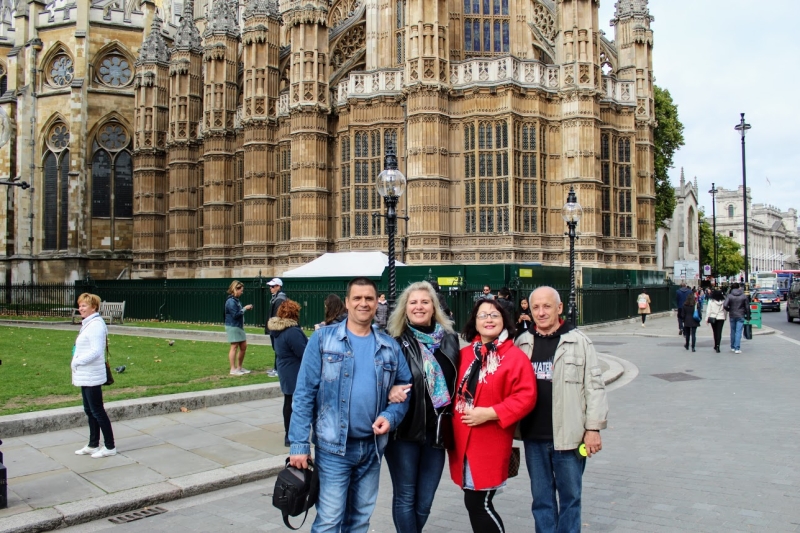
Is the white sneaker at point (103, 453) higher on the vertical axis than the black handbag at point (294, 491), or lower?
lower

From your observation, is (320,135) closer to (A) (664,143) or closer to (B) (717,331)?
(B) (717,331)

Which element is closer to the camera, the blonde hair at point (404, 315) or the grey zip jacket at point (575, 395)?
the grey zip jacket at point (575, 395)

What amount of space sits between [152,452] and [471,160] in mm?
20429

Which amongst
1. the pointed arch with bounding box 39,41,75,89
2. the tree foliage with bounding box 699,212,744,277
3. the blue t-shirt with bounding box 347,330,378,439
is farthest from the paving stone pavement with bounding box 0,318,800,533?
the tree foliage with bounding box 699,212,744,277

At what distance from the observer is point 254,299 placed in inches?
971

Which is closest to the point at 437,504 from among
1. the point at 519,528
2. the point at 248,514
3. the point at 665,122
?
the point at 519,528

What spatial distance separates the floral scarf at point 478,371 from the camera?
3896 millimetres

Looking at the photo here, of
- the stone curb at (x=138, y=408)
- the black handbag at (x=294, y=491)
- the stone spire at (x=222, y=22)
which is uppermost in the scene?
the stone spire at (x=222, y=22)

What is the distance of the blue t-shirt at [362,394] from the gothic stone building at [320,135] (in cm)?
2091

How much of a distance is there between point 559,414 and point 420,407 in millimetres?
836

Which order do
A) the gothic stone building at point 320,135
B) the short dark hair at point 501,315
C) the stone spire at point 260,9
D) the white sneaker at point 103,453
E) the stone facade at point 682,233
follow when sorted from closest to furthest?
the short dark hair at point 501,315
the white sneaker at point 103,453
the gothic stone building at point 320,135
the stone spire at point 260,9
the stone facade at point 682,233

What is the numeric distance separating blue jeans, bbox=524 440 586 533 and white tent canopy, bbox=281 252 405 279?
1858 centimetres

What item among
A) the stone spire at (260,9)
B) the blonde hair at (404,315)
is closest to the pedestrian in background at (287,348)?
the blonde hair at (404,315)

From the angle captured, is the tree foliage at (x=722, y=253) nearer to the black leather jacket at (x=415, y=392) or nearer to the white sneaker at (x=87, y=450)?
the white sneaker at (x=87, y=450)
